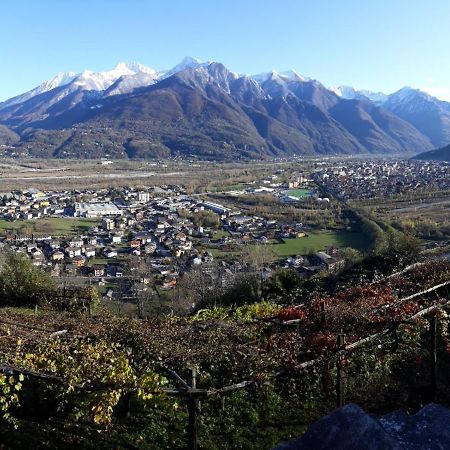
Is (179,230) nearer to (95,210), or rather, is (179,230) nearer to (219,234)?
(219,234)

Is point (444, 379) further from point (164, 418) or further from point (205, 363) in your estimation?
point (164, 418)

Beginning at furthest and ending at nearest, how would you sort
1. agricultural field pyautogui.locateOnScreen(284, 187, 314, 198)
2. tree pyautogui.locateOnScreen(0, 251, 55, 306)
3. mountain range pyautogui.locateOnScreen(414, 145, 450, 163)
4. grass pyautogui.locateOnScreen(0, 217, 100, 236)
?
mountain range pyautogui.locateOnScreen(414, 145, 450, 163)
agricultural field pyautogui.locateOnScreen(284, 187, 314, 198)
grass pyautogui.locateOnScreen(0, 217, 100, 236)
tree pyautogui.locateOnScreen(0, 251, 55, 306)

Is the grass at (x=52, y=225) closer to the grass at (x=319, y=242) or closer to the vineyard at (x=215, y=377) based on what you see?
the grass at (x=319, y=242)

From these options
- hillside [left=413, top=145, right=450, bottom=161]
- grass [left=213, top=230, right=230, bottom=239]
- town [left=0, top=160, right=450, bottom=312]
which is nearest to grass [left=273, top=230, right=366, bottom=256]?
town [left=0, top=160, right=450, bottom=312]

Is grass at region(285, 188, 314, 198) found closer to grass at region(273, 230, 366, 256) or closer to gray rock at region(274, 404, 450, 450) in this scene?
grass at region(273, 230, 366, 256)

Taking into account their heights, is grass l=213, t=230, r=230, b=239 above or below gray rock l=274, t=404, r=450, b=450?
below

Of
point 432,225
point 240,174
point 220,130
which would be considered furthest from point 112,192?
point 220,130

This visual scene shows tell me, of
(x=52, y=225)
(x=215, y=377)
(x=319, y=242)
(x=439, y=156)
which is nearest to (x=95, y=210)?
(x=52, y=225)
